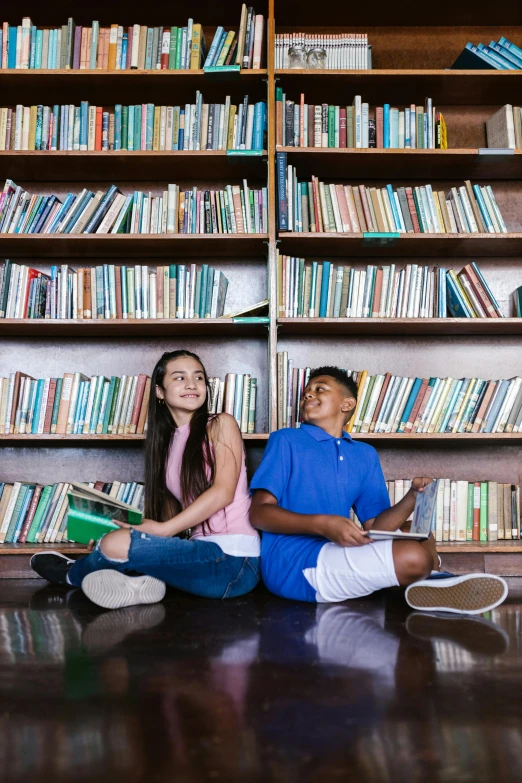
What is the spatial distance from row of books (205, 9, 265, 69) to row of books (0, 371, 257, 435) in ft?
4.18

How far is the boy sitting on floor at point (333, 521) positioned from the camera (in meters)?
2.00

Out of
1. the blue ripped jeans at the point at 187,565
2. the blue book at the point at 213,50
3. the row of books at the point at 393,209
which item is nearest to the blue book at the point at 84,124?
the blue book at the point at 213,50

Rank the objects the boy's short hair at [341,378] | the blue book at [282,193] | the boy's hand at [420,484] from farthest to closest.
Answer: the blue book at [282,193]
the boy's short hair at [341,378]
the boy's hand at [420,484]

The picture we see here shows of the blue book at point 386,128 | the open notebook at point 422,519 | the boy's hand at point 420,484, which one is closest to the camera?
the open notebook at point 422,519

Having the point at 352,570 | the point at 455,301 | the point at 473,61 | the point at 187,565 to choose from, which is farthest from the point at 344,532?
the point at 473,61

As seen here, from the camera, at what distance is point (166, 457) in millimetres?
2471

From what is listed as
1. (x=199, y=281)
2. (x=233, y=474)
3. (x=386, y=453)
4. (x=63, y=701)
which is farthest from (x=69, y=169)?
(x=63, y=701)

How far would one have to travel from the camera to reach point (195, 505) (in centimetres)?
222

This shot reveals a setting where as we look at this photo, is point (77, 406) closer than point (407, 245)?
Yes

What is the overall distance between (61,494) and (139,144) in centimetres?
139

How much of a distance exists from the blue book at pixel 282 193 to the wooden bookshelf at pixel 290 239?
0.03m

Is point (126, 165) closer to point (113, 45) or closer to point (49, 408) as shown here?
point (113, 45)

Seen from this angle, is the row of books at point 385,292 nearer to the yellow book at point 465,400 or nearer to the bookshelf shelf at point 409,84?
the yellow book at point 465,400

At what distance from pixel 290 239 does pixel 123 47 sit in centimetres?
99
